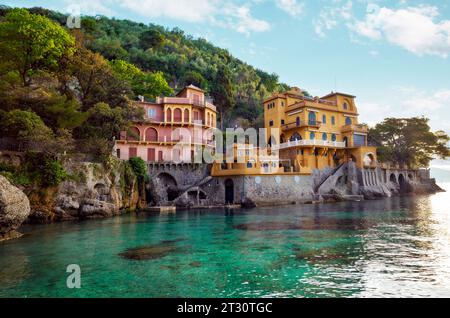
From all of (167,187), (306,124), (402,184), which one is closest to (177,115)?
(167,187)

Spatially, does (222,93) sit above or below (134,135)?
above

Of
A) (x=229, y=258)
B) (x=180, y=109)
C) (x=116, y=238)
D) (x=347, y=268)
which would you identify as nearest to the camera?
(x=347, y=268)

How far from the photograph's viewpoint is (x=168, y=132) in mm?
43906

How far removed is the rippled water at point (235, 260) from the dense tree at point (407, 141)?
4076 cm

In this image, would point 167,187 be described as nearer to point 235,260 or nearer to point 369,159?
point 235,260

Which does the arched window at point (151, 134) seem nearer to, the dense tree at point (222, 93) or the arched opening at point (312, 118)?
the dense tree at point (222, 93)

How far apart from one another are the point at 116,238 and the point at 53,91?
21424 millimetres

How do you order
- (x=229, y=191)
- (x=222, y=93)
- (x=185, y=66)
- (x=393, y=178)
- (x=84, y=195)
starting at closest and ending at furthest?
(x=84, y=195) → (x=229, y=191) → (x=393, y=178) → (x=222, y=93) → (x=185, y=66)

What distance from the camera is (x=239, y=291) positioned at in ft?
30.9

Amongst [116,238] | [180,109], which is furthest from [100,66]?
[116,238]

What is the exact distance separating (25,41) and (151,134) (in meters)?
17.7

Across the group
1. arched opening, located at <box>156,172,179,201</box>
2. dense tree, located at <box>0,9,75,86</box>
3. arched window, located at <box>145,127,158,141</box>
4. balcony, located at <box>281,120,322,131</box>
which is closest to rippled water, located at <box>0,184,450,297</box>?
arched opening, located at <box>156,172,179,201</box>

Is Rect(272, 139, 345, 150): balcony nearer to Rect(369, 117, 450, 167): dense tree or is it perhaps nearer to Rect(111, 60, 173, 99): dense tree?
Rect(369, 117, 450, 167): dense tree
